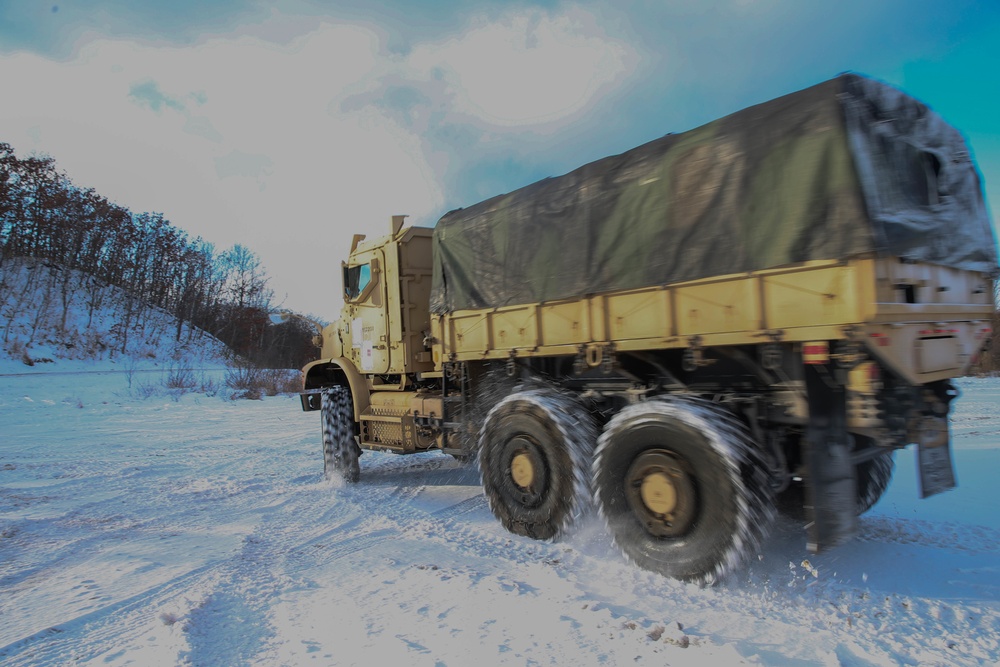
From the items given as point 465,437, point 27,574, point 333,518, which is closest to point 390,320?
point 465,437

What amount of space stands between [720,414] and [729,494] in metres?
0.55

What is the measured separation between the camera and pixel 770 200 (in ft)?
12.7

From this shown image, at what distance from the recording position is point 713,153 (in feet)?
13.8

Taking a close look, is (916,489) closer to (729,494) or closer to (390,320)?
(729,494)

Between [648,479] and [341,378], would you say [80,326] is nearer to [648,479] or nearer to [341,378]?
[341,378]

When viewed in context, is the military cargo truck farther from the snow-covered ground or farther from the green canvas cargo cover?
the snow-covered ground

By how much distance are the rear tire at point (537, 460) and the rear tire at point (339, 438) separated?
3012 mm

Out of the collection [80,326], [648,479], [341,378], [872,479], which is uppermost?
[80,326]

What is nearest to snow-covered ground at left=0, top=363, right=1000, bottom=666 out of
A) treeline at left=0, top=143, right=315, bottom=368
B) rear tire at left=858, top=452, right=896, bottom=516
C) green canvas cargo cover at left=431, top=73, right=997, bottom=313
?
rear tire at left=858, top=452, right=896, bottom=516

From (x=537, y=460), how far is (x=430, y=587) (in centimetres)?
154

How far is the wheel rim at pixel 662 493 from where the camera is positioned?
4082 millimetres

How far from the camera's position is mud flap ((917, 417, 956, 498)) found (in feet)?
13.5

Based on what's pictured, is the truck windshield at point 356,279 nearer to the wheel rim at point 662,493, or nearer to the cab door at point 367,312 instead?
the cab door at point 367,312

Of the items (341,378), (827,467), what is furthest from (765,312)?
(341,378)
